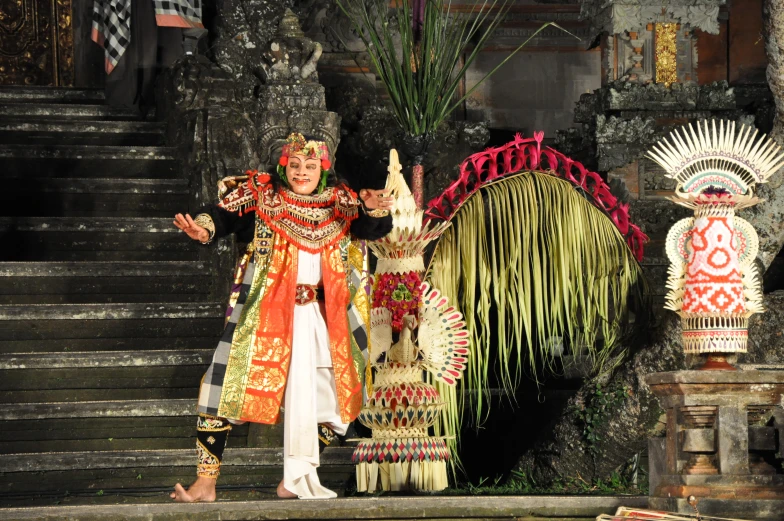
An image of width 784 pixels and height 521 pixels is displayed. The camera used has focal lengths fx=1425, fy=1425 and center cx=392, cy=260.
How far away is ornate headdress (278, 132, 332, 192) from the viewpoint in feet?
21.5

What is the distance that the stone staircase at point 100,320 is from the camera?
7414 mm

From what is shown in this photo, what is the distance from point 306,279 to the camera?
658 centimetres

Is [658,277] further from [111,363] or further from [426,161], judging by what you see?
[111,363]

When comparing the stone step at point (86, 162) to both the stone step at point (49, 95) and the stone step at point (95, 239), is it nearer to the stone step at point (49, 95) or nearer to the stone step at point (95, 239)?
the stone step at point (95, 239)

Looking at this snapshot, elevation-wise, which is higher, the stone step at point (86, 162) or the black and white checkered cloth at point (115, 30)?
the black and white checkered cloth at point (115, 30)

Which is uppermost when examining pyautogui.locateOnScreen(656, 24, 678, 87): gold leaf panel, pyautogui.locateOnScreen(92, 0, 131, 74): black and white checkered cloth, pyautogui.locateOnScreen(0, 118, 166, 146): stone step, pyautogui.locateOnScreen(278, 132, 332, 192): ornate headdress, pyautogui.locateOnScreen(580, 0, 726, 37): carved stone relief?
pyautogui.locateOnScreen(92, 0, 131, 74): black and white checkered cloth

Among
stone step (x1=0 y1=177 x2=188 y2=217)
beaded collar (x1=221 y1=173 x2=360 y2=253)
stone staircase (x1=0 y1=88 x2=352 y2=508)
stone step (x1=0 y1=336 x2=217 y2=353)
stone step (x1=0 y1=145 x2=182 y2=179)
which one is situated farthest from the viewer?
stone step (x1=0 y1=145 x2=182 y2=179)

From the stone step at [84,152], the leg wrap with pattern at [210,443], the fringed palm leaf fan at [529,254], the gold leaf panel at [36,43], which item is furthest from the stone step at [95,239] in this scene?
the gold leaf panel at [36,43]

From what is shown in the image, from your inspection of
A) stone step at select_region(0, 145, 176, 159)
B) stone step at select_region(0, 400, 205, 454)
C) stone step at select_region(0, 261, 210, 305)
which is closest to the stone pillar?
stone step at select_region(0, 400, 205, 454)

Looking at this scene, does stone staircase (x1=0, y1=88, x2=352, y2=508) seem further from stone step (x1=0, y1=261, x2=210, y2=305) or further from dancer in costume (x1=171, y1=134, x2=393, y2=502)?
dancer in costume (x1=171, y1=134, x2=393, y2=502)

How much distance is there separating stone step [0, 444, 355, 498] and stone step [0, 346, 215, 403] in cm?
59

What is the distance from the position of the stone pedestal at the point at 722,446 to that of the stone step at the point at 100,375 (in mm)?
2984

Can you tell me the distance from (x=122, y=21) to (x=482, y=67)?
2.86 meters

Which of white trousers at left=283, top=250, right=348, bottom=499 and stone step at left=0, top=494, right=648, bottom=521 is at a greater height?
white trousers at left=283, top=250, right=348, bottom=499
